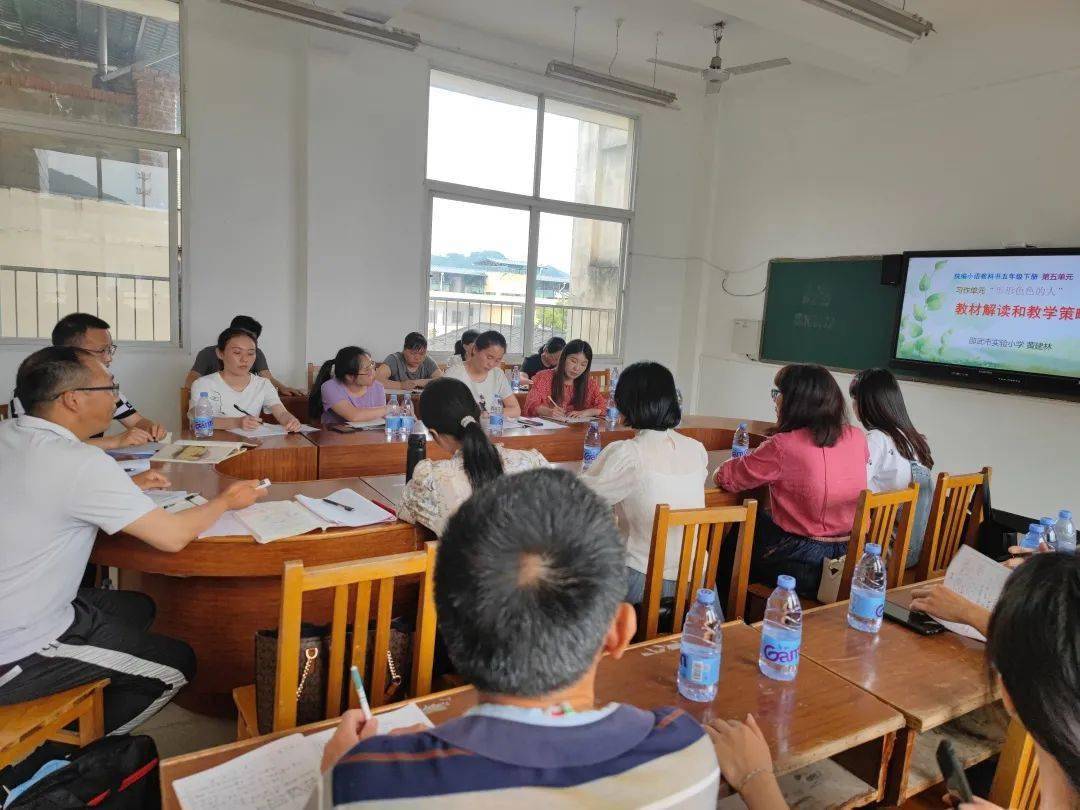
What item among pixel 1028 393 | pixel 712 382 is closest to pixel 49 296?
pixel 712 382

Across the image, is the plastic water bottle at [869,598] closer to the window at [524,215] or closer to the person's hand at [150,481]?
the person's hand at [150,481]

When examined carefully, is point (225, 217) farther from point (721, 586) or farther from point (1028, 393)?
point (1028, 393)

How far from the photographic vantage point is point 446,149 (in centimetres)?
582

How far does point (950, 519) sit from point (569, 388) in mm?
2363

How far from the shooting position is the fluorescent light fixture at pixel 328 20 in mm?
3803

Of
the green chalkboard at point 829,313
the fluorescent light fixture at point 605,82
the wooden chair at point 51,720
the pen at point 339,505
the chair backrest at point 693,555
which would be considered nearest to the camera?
the wooden chair at point 51,720

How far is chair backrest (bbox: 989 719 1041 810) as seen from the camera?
3.92 ft

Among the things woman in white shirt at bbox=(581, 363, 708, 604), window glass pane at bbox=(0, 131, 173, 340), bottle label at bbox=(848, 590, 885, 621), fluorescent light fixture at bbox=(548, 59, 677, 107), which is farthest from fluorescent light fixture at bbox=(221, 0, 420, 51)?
bottle label at bbox=(848, 590, 885, 621)

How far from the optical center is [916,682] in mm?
1357

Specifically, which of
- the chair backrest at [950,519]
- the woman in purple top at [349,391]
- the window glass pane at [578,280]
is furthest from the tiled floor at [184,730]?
the window glass pane at [578,280]

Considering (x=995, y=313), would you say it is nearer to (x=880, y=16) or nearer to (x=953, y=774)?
(x=880, y=16)

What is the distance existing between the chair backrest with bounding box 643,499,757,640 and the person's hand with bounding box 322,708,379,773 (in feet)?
3.02

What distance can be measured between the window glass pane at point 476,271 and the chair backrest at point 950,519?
431 cm

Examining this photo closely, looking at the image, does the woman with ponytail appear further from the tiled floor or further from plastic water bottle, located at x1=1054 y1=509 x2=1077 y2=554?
plastic water bottle, located at x1=1054 y1=509 x2=1077 y2=554
